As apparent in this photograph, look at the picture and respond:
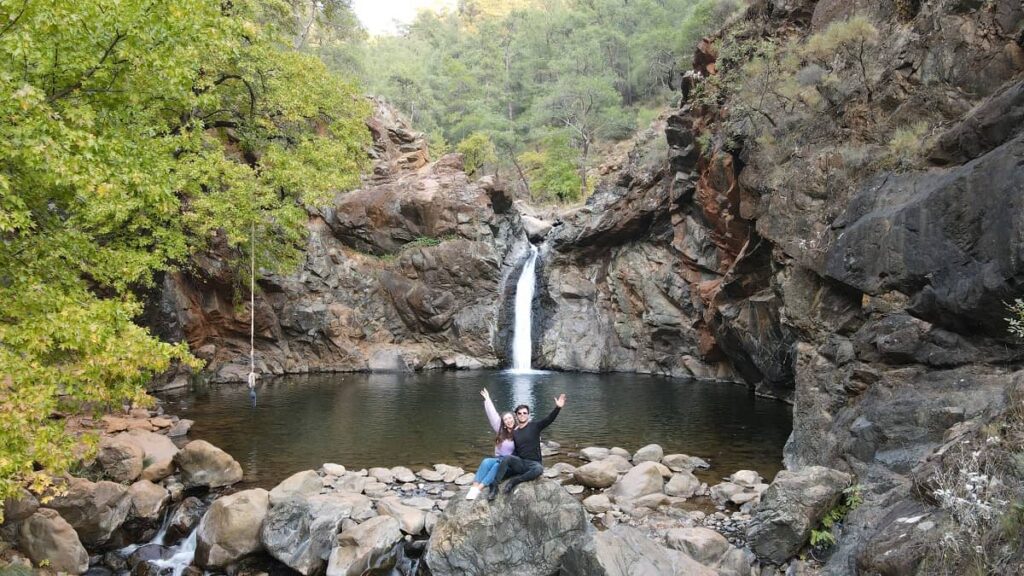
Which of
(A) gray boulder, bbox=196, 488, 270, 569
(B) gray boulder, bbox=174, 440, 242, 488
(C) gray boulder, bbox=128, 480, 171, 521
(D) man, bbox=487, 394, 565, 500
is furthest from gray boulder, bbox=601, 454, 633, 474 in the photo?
(C) gray boulder, bbox=128, 480, 171, 521

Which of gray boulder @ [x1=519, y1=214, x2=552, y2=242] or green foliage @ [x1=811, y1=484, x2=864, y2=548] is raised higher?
gray boulder @ [x1=519, y1=214, x2=552, y2=242]

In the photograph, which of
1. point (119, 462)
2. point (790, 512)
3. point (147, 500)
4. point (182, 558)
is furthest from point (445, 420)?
point (790, 512)

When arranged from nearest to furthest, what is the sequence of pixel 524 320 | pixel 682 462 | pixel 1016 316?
1. pixel 1016 316
2. pixel 682 462
3. pixel 524 320

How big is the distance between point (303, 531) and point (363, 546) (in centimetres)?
121

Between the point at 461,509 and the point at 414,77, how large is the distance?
55.7 m

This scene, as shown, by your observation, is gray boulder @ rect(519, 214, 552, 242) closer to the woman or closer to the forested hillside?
the forested hillside

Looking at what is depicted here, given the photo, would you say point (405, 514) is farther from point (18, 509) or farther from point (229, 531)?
point (18, 509)

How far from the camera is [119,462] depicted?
38.9 ft

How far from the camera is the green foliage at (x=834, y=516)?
8.20 m

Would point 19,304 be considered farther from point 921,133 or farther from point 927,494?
point 921,133

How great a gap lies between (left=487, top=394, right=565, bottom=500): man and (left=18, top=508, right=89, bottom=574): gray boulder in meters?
6.31

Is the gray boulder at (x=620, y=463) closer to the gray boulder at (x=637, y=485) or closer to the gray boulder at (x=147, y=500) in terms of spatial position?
the gray boulder at (x=637, y=485)

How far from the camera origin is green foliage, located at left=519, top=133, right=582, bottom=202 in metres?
48.9

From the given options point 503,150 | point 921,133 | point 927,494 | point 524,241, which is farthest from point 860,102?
point 503,150
